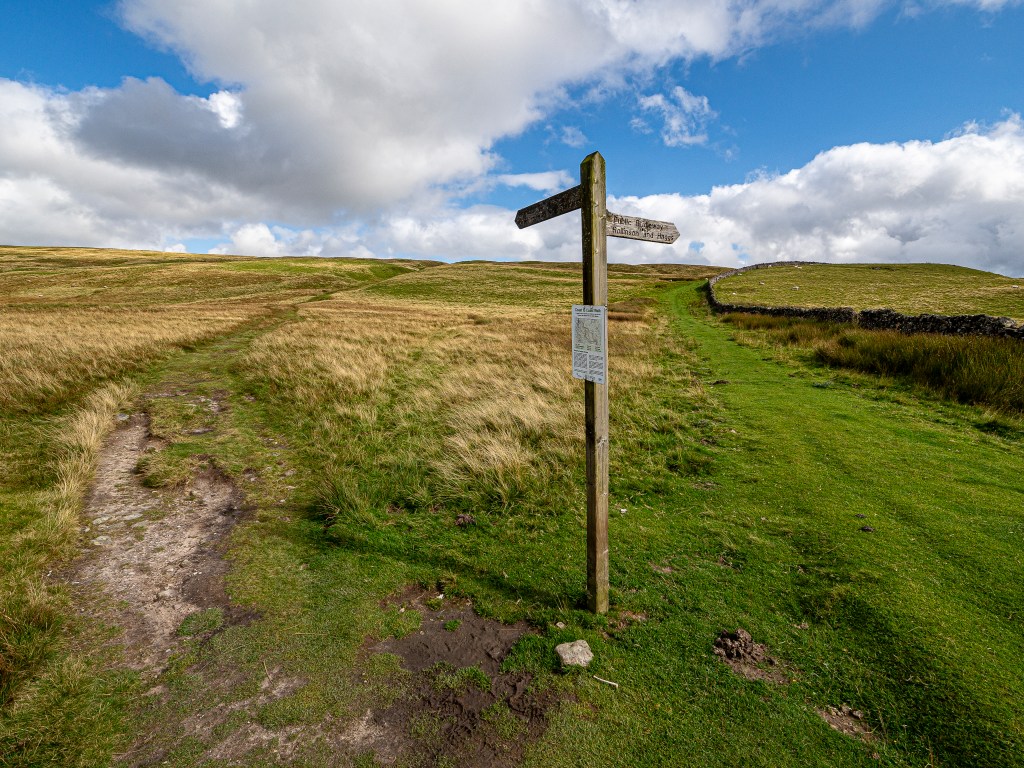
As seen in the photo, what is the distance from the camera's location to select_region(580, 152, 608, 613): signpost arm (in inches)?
147

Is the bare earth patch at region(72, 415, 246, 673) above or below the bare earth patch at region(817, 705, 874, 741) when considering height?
above

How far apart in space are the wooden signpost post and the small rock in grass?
48 centimetres

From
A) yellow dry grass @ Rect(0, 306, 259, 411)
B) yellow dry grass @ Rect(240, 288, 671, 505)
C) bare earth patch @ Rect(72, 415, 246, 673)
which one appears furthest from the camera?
yellow dry grass @ Rect(0, 306, 259, 411)

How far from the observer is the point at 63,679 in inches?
135

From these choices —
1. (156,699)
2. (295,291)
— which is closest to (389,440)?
(156,699)

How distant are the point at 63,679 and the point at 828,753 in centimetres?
569

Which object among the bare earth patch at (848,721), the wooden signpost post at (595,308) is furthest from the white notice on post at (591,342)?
the bare earth patch at (848,721)

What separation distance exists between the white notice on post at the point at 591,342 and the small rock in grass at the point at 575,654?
2.33 meters

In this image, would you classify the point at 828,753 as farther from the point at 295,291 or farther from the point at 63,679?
the point at 295,291

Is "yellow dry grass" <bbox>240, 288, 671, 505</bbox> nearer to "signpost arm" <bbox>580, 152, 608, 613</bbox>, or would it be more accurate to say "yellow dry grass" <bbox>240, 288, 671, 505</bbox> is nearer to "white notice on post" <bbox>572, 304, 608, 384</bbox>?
"signpost arm" <bbox>580, 152, 608, 613</bbox>

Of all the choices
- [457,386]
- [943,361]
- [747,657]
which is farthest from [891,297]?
[747,657]

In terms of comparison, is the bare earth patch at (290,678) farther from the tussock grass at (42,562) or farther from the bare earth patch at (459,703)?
the tussock grass at (42,562)

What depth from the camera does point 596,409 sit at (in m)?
4.04

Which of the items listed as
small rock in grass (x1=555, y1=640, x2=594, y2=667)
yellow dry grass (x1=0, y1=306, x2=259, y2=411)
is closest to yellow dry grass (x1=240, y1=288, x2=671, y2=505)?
small rock in grass (x1=555, y1=640, x2=594, y2=667)
